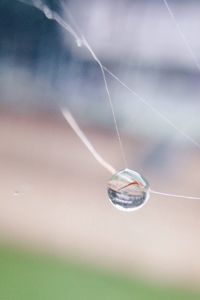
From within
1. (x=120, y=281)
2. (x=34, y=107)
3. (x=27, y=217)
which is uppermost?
(x=34, y=107)

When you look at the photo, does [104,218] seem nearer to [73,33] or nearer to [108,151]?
[108,151]

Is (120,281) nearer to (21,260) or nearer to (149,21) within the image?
(21,260)

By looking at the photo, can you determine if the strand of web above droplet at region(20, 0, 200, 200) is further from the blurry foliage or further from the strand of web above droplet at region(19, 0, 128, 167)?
the blurry foliage

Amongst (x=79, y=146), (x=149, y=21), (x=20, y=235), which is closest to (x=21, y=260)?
(x=20, y=235)

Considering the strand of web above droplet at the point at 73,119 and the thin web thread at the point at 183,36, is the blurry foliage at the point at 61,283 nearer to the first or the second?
the strand of web above droplet at the point at 73,119

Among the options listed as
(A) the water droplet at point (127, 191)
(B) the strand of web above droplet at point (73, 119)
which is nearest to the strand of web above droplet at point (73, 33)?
(B) the strand of web above droplet at point (73, 119)

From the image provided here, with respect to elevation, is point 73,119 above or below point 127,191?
above

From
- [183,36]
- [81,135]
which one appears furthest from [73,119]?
[183,36]
